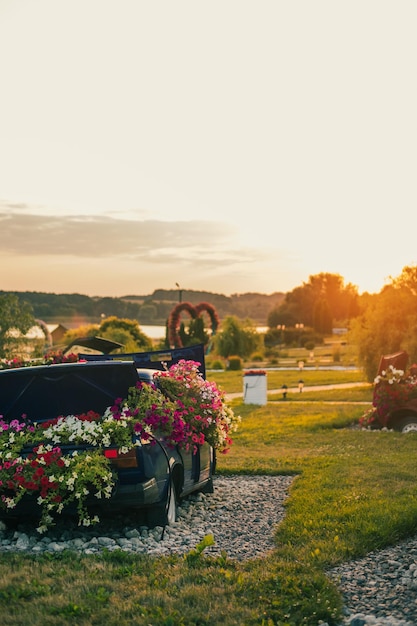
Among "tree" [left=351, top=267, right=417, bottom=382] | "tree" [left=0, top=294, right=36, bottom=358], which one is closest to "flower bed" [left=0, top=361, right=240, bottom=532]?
"tree" [left=351, top=267, right=417, bottom=382]

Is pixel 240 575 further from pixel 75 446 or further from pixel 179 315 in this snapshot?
pixel 179 315

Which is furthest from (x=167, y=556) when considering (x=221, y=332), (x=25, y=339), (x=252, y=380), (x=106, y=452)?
(x=221, y=332)

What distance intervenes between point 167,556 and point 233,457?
21.5 feet

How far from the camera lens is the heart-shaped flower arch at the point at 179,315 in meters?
42.2

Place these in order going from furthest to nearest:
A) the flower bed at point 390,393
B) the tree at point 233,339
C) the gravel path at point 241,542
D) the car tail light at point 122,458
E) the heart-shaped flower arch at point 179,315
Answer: the tree at point 233,339 < the heart-shaped flower arch at point 179,315 < the flower bed at point 390,393 < the car tail light at point 122,458 < the gravel path at point 241,542

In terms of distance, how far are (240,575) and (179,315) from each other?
121 feet

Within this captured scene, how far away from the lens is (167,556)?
7.10 m

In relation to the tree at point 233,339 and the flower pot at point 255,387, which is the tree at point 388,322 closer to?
the flower pot at point 255,387

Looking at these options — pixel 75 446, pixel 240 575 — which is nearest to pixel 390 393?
pixel 75 446

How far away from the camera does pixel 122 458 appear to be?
775cm

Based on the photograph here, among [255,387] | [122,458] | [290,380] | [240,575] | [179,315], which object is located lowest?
[290,380]

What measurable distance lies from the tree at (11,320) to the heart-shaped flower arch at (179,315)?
36.1 ft

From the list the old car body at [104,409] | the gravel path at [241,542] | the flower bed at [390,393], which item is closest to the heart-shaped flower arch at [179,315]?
the flower bed at [390,393]

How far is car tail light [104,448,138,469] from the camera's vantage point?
25.4 ft
